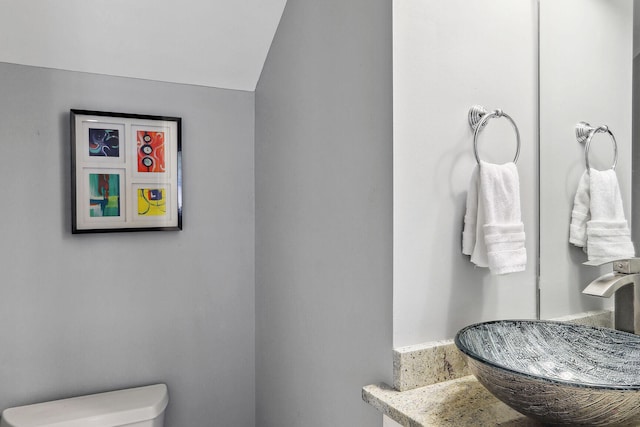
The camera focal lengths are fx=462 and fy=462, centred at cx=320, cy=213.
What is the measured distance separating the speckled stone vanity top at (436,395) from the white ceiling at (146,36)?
132 centimetres

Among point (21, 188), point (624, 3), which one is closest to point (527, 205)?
point (624, 3)

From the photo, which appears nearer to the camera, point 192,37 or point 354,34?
point 354,34

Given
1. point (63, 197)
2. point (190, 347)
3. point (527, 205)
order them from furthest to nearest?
point (190, 347) → point (63, 197) → point (527, 205)

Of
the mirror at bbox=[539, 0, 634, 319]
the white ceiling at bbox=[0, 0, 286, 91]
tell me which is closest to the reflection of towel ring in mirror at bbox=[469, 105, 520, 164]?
the mirror at bbox=[539, 0, 634, 319]

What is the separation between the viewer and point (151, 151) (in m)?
1.79

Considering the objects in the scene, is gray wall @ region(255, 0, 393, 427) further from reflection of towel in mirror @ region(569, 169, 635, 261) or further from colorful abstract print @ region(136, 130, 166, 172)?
reflection of towel in mirror @ region(569, 169, 635, 261)

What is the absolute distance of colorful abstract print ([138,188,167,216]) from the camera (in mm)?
1776

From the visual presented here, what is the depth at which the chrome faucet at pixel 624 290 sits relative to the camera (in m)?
1.16

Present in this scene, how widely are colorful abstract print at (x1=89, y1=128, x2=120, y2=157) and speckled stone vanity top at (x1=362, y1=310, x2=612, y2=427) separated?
4.10 ft

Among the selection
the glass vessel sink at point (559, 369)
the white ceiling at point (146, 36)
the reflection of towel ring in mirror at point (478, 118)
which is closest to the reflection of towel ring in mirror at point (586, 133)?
the reflection of towel ring in mirror at point (478, 118)

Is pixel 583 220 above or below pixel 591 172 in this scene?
below

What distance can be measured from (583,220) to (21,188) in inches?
72.3

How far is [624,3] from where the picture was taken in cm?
124

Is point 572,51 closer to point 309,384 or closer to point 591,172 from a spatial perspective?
point 591,172
